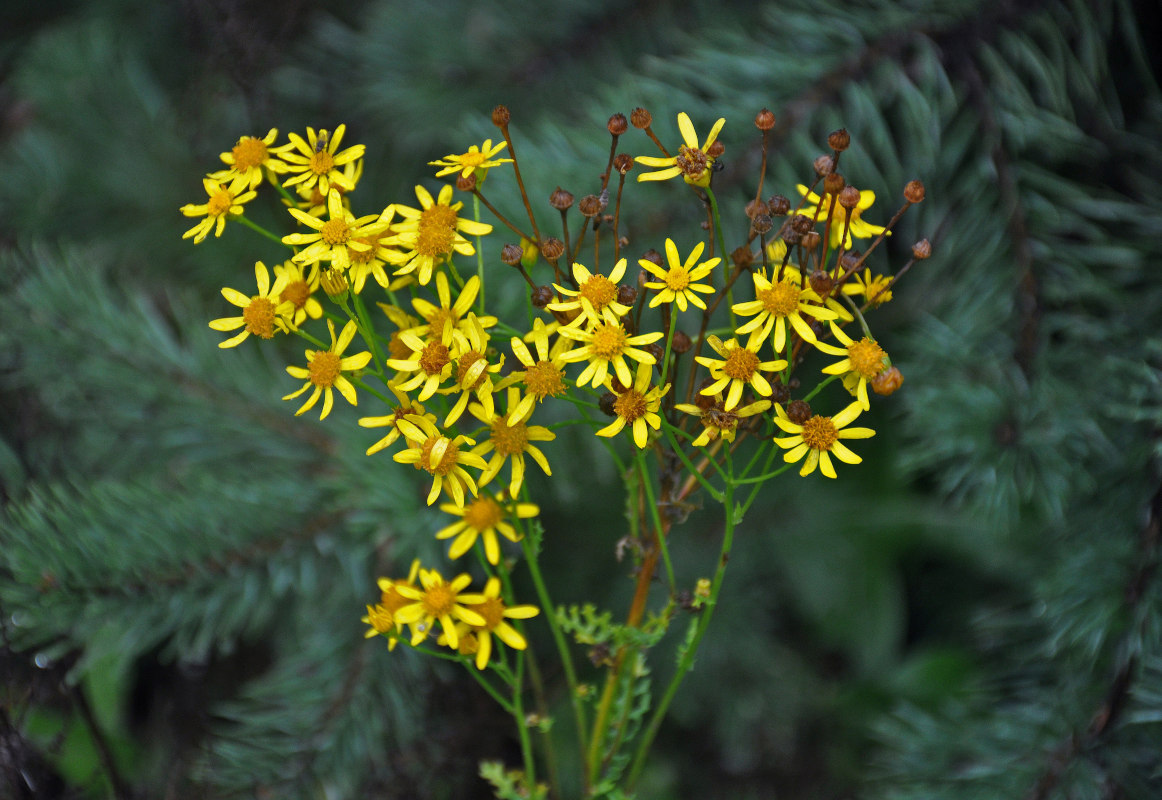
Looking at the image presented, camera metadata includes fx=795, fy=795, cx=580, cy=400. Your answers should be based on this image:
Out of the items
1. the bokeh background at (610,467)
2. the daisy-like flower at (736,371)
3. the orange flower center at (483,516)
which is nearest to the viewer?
the daisy-like flower at (736,371)

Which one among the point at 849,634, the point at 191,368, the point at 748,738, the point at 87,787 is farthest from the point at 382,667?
the point at 849,634

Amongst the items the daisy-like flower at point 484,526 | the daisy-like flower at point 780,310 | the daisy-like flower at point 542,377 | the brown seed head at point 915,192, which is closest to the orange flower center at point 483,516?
the daisy-like flower at point 484,526

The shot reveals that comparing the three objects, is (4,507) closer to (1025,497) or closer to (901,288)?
(1025,497)

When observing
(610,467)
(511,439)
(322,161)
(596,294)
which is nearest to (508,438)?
Answer: (511,439)

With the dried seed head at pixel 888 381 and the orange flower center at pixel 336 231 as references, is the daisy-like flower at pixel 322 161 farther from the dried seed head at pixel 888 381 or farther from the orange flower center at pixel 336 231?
the dried seed head at pixel 888 381

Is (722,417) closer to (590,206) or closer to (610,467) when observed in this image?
→ (590,206)

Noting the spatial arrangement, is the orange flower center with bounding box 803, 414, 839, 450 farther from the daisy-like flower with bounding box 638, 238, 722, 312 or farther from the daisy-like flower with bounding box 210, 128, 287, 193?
the daisy-like flower with bounding box 210, 128, 287, 193
